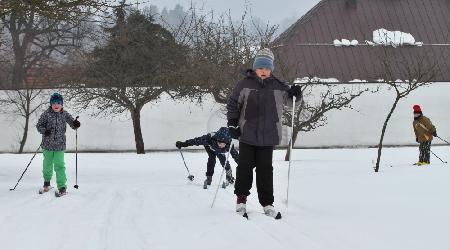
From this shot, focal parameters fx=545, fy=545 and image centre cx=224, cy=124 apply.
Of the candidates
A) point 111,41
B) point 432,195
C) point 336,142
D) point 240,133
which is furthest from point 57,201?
point 336,142

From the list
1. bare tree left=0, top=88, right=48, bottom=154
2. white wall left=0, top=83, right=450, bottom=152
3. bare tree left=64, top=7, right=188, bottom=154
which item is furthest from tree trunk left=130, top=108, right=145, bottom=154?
bare tree left=0, top=88, right=48, bottom=154

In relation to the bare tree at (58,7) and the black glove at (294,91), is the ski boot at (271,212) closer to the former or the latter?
the black glove at (294,91)

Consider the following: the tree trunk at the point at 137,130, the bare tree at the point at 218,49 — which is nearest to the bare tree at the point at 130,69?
the tree trunk at the point at 137,130

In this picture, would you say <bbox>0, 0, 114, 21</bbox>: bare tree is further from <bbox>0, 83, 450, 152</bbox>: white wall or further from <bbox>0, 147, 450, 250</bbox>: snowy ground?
<bbox>0, 83, 450, 152</bbox>: white wall

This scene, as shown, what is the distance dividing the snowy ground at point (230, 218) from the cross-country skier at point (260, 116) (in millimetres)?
352

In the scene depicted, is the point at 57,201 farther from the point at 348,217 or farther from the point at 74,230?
the point at 348,217

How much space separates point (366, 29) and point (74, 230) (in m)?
29.1

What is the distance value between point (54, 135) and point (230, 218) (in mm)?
4018

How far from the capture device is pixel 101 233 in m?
4.61

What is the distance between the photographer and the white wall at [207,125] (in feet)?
95.0

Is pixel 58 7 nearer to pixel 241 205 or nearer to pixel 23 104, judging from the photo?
pixel 241 205

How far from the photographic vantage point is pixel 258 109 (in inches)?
215

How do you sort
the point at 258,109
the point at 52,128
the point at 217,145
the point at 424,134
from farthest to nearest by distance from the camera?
the point at 424,134 → the point at 217,145 → the point at 52,128 → the point at 258,109

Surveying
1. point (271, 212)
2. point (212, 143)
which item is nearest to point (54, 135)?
point (212, 143)
